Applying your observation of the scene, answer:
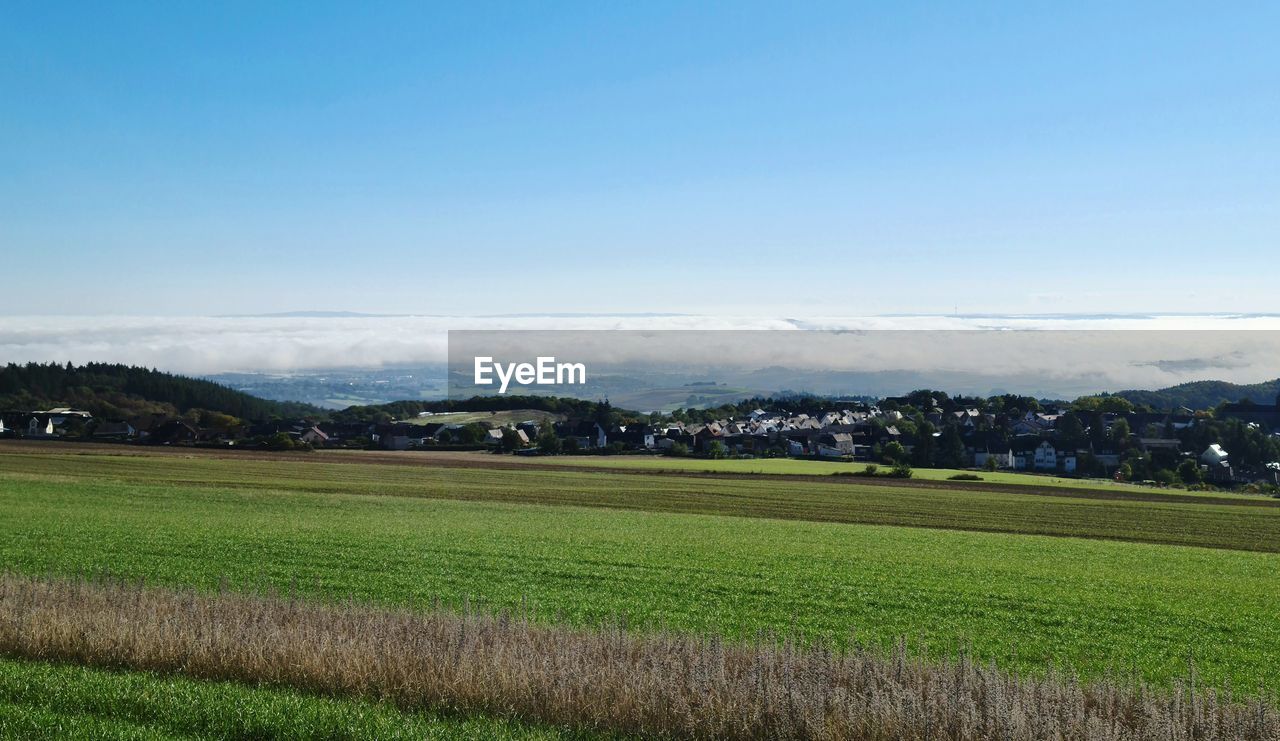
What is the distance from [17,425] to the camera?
9856 cm

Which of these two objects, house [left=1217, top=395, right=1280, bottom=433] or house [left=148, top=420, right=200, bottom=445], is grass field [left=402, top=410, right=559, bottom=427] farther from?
house [left=1217, top=395, right=1280, bottom=433]

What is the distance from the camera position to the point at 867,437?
101938mm

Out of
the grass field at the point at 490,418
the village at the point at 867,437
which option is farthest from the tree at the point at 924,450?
the grass field at the point at 490,418

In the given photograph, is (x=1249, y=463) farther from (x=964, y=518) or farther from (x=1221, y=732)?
(x=1221, y=732)

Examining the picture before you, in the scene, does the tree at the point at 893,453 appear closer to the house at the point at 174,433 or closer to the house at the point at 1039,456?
the house at the point at 1039,456

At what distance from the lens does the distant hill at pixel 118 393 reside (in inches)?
4528

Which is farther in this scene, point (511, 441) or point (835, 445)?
point (835, 445)

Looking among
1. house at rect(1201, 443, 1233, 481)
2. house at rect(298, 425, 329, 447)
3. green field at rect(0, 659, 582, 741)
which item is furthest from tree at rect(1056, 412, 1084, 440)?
green field at rect(0, 659, 582, 741)

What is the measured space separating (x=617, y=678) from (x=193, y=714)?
4.17 metres

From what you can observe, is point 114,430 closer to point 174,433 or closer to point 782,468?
point 174,433

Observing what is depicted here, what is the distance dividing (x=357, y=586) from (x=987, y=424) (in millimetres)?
98209

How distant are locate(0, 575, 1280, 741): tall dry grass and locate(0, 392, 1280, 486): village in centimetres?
6853

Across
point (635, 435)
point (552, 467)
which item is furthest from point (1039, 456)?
point (552, 467)

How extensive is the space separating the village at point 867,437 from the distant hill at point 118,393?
6395 mm
